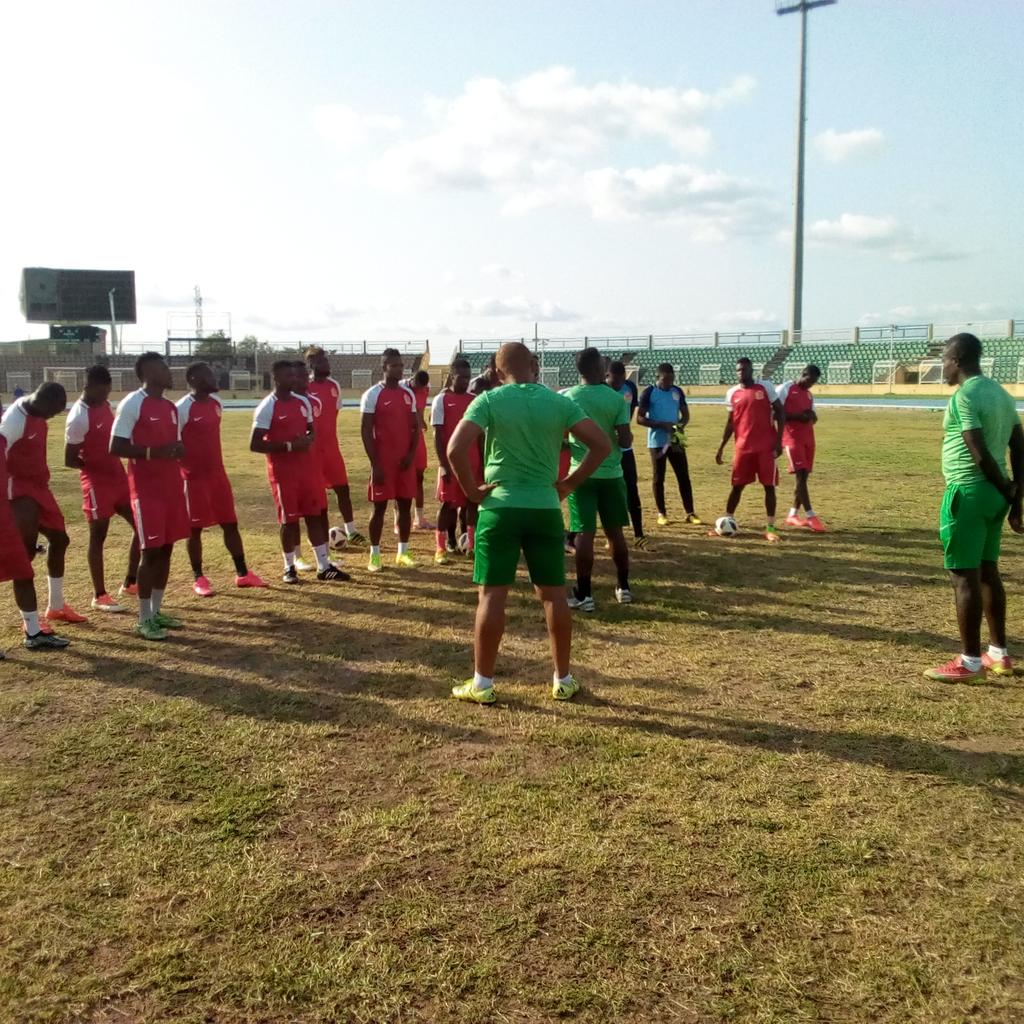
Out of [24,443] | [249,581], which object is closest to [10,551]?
[24,443]

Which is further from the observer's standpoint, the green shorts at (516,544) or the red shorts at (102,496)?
the red shorts at (102,496)

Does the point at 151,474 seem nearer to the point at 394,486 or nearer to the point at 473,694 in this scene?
the point at 394,486

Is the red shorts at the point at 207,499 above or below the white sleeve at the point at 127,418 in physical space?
below

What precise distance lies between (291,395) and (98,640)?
2764mm

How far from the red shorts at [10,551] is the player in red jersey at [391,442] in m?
3.28

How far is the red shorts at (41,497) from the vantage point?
21.3ft

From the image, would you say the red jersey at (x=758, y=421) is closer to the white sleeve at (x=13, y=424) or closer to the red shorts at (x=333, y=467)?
the red shorts at (x=333, y=467)

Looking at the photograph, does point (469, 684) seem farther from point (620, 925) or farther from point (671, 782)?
point (620, 925)

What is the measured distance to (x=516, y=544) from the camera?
4.87 m

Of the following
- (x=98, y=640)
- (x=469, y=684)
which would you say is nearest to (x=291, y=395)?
(x=98, y=640)

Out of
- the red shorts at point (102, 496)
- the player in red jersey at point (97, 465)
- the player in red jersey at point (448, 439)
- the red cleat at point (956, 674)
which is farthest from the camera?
the player in red jersey at point (448, 439)

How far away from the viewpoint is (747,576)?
799 cm

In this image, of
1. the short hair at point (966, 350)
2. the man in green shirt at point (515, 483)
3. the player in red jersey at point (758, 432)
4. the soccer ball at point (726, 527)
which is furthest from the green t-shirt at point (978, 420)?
the soccer ball at point (726, 527)

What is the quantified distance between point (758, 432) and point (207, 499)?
5.93 m
